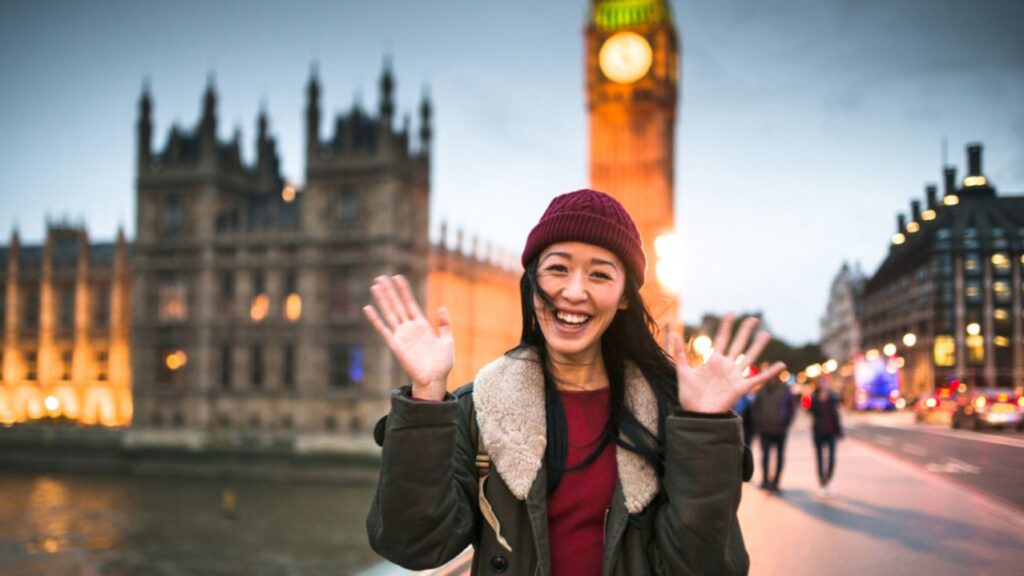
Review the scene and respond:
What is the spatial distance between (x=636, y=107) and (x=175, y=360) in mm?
→ 28591

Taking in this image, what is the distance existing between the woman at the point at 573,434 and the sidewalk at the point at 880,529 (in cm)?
342

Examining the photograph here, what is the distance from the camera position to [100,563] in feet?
81.2

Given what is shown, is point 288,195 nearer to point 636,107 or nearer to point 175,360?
point 175,360

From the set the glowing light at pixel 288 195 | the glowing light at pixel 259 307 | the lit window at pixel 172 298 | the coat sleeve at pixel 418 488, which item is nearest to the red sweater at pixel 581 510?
the coat sleeve at pixel 418 488

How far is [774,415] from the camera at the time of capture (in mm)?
10625

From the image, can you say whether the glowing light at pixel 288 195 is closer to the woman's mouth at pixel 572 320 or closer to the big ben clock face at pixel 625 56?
the big ben clock face at pixel 625 56

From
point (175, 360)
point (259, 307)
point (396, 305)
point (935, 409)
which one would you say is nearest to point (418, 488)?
point (396, 305)

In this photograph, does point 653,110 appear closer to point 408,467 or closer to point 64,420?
point 408,467

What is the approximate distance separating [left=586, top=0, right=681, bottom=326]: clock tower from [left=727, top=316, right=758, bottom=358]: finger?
2436 cm

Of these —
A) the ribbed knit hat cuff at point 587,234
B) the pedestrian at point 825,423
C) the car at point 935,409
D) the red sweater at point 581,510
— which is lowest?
the car at point 935,409

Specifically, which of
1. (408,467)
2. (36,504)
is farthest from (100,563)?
(408,467)

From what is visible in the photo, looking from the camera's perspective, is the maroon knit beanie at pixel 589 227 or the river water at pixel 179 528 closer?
the maroon knit beanie at pixel 589 227

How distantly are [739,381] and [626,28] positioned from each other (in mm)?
30397

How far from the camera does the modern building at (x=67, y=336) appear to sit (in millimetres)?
58625
